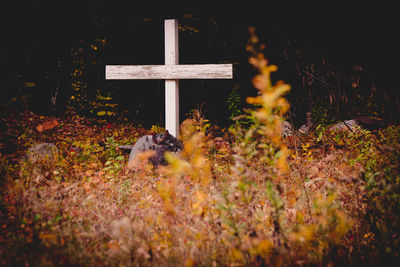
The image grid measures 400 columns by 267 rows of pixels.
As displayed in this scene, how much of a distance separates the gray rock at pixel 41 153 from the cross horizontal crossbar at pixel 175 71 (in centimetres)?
162

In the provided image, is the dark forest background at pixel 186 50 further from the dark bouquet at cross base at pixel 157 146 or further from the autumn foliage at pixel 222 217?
the autumn foliage at pixel 222 217

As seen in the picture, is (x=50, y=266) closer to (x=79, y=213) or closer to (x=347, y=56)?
(x=79, y=213)

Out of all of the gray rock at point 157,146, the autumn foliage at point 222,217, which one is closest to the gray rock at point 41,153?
the autumn foliage at point 222,217

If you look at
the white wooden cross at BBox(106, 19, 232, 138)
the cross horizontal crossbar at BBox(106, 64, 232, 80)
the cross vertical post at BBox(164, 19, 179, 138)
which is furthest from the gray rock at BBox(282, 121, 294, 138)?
the cross vertical post at BBox(164, 19, 179, 138)

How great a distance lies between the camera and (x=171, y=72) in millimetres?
4695

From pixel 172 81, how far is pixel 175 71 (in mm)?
188

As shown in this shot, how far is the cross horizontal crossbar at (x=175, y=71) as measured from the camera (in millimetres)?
4461

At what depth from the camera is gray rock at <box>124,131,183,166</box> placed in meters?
4.11

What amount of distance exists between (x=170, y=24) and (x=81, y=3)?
9.12 ft

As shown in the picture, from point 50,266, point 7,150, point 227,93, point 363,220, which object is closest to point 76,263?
point 50,266

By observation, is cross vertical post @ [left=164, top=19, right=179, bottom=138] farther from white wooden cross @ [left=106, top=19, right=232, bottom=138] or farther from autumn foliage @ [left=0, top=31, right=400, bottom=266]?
autumn foliage @ [left=0, top=31, right=400, bottom=266]

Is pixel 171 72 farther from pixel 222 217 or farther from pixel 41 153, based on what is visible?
pixel 222 217

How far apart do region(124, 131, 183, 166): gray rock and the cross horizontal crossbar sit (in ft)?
3.78

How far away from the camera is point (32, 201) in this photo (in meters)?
2.47
